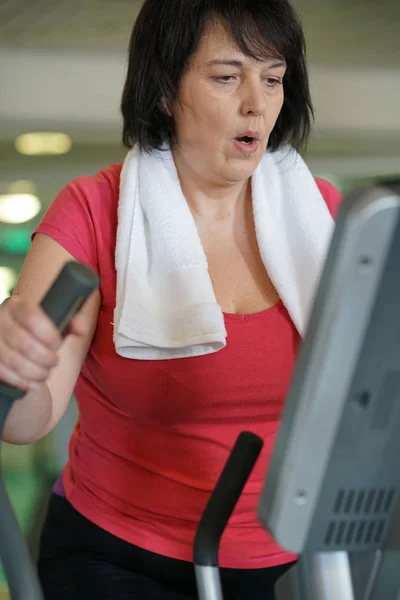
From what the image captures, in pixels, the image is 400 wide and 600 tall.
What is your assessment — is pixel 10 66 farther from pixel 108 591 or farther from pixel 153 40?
pixel 108 591

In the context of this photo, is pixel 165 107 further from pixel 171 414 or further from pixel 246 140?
pixel 171 414

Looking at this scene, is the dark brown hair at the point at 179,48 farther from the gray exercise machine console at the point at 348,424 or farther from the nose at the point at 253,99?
the gray exercise machine console at the point at 348,424

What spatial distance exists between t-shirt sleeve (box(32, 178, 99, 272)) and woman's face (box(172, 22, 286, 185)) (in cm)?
20

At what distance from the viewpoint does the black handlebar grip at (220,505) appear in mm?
1027

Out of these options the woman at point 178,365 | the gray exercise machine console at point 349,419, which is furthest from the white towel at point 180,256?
the gray exercise machine console at point 349,419

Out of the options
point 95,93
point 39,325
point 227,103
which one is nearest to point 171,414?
point 227,103

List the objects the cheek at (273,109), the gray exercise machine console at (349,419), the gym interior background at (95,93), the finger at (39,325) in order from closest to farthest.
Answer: the gray exercise machine console at (349,419), the finger at (39,325), the cheek at (273,109), the gym interior background at (95,93)

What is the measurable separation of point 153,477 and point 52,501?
0.20 metres

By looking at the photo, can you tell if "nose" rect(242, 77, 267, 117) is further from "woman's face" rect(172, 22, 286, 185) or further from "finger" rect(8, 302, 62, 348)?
"finger" rect(8, 302, 62, 348)

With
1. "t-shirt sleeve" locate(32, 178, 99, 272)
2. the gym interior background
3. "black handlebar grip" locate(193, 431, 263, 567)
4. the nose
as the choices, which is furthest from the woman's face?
the gym interior background

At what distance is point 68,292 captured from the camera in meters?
0.77

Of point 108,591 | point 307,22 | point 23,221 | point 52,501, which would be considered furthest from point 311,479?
point 307,22

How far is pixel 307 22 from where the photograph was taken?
148 inches

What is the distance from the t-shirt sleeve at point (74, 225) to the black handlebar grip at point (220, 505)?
450mm
